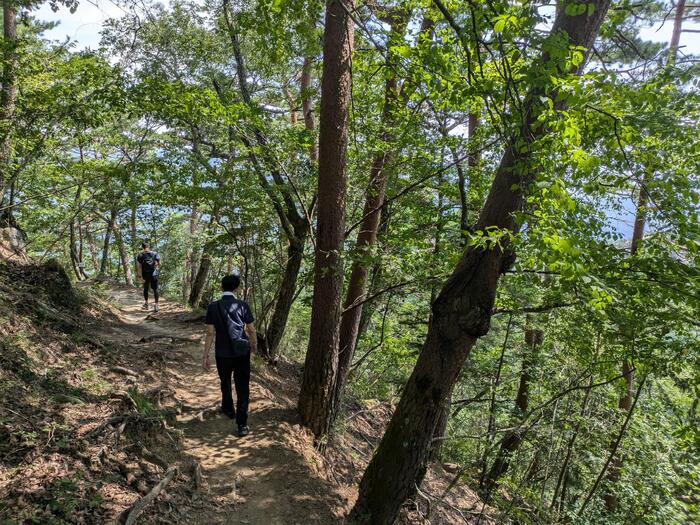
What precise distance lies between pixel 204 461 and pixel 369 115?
603cm

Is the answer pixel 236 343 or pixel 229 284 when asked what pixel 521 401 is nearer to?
pixel 236 343

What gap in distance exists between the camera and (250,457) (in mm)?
5008

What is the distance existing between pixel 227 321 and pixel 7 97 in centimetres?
929

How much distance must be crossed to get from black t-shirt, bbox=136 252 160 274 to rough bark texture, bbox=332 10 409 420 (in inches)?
229

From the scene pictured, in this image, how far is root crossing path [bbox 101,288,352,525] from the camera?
424 cm

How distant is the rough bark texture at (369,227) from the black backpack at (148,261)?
5817 mm

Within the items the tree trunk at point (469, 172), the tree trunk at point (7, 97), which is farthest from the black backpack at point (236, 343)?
the tree trunk at point (7, 97)

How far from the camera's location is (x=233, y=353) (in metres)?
5.12

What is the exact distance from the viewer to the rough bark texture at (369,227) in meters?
6.96

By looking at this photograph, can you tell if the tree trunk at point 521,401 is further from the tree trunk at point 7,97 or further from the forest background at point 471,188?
the tree trunk at point 7,97

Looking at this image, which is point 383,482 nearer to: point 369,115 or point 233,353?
point 233,353

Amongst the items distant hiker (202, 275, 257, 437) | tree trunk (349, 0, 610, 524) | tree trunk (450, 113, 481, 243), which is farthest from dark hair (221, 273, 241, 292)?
tree trunk (450, 113, 481, 243)

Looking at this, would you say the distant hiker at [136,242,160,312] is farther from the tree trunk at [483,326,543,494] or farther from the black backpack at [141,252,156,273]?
the tree trunk at [483,326,543,494]

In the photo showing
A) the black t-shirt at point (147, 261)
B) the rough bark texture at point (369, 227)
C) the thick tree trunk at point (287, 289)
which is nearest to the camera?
the rough bark texture at point (369, 227)
